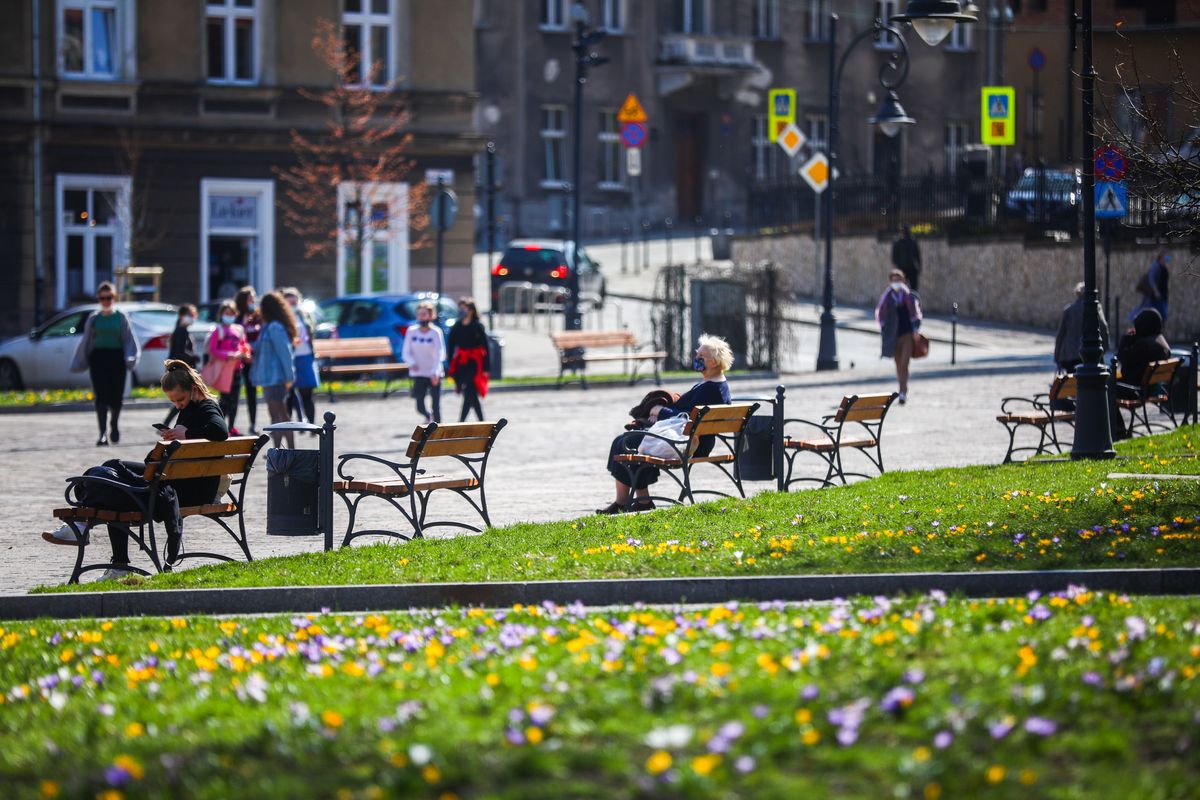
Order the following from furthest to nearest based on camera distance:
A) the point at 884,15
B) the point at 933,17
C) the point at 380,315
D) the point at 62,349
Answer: the point at 884,15 < the point at 380,315 < the point at 62,349 < the point at 933,17

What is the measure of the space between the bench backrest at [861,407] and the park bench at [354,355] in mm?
12237

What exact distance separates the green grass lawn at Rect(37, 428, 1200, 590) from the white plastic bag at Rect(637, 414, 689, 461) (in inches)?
29.6

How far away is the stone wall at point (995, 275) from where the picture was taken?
34.5m

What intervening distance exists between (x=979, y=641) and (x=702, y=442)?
6967 mm

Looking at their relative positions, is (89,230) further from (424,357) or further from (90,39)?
(424,357)

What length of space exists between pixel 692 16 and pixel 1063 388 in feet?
141

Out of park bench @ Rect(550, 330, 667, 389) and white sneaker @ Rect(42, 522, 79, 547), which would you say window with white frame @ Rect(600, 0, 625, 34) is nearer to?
park bench @ Rect(550, 330, 667, 389)

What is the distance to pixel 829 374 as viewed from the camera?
29.1 m

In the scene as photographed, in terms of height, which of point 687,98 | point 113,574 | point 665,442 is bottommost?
point 113,574

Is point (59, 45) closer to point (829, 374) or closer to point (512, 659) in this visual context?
point (829, 374)

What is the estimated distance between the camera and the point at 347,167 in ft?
125

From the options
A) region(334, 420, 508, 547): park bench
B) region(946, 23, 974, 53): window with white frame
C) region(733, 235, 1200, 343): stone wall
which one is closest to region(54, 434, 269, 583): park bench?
region(334, 420, 508, 547): park bench

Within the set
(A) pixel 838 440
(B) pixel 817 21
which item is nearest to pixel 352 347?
(A) pixel 838 440

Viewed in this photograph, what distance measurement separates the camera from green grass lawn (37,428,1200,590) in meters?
10.4
